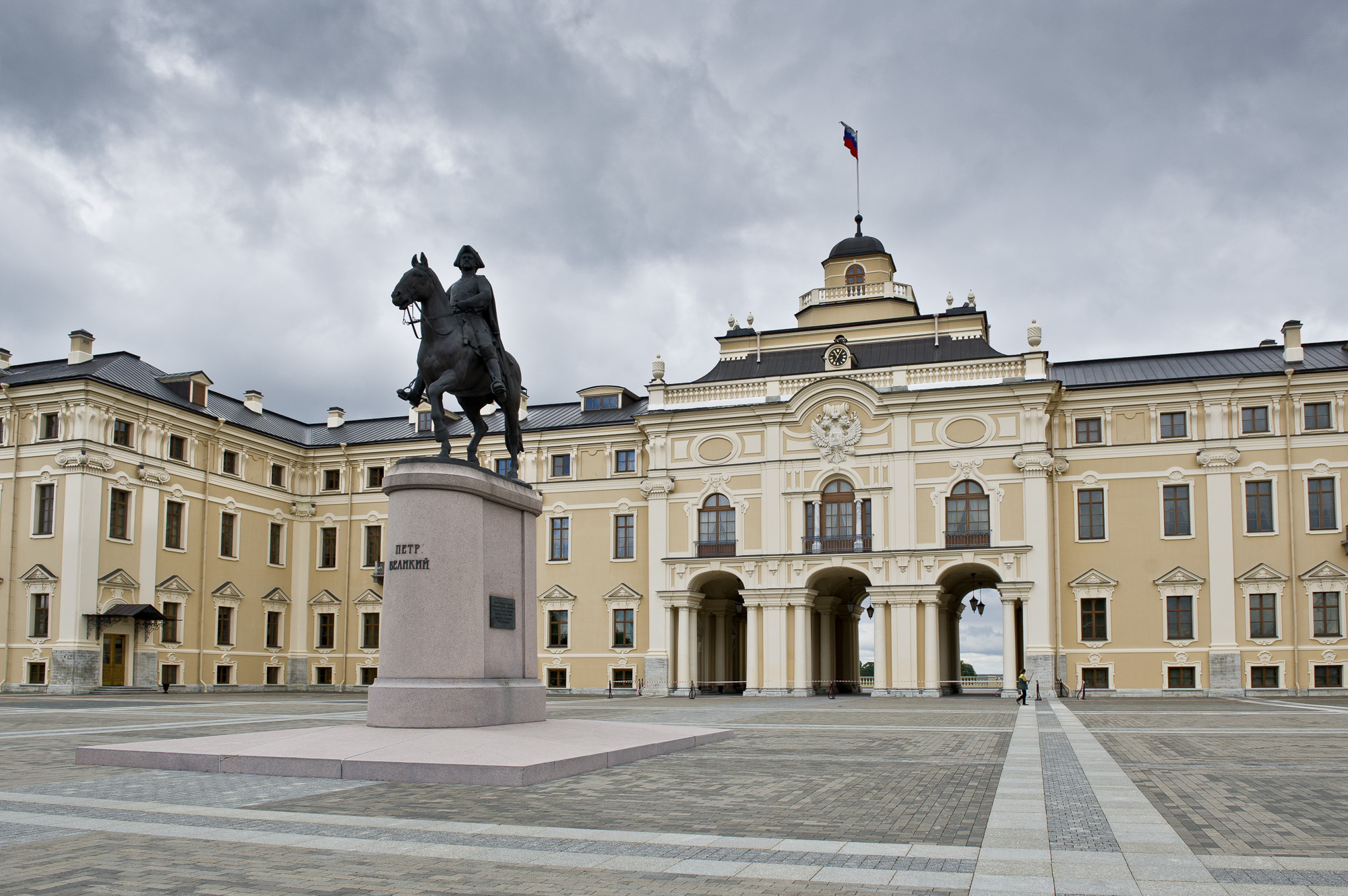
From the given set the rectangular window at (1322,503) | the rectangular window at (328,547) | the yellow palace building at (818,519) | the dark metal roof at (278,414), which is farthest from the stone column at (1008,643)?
the rectangular window at (328,547)

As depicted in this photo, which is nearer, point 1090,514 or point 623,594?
point 1090,514

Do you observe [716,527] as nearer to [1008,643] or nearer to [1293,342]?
[1008,643]

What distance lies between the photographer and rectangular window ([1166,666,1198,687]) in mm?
43844

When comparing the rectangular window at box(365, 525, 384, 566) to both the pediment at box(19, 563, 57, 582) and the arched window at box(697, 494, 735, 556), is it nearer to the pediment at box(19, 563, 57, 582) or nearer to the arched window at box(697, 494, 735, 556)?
the pediment at box(19, 563, 57, 582)

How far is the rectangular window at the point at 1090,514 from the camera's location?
45938 mm

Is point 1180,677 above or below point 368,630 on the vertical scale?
below

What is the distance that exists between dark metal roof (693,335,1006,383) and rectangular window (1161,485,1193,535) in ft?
28.3

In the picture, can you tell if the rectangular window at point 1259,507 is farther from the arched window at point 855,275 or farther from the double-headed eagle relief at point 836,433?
the arched window at point 855,275

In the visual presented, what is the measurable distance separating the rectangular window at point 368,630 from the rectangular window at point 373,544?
8.58 ft

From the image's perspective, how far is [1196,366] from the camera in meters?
46.7

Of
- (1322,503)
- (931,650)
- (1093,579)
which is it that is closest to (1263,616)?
(1322,503)

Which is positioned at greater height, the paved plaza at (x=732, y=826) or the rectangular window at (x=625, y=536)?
the rectangular window at (x=625, y=536)

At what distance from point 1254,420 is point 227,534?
147ft

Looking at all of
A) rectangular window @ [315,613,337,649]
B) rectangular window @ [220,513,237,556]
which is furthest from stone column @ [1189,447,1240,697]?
rectangular window @ [220,513,237,556]
